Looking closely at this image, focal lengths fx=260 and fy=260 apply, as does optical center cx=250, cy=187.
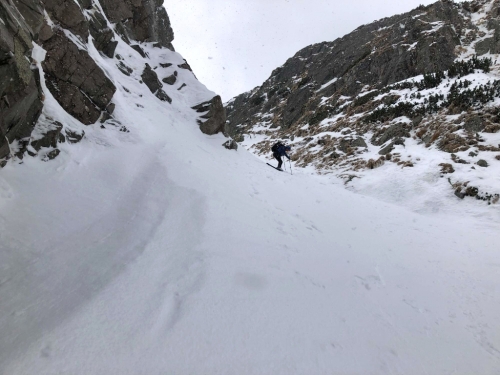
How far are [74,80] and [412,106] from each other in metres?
20.0

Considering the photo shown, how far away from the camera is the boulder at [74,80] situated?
21.3ft

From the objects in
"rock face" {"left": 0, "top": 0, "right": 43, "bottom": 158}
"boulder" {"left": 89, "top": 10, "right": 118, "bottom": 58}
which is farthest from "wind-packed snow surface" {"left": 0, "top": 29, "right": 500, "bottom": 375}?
"boulder" {"left": 89, "top": 10, "right": 118, "bottom": 58}

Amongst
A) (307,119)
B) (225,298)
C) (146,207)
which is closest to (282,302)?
(225,298)

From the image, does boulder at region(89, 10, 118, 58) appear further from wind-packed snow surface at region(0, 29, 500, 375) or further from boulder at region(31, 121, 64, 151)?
boulder at region(31, 121, 64, 151)

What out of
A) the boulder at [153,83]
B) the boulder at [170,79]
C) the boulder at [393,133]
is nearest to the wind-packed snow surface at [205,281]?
the boulder at [153,83]

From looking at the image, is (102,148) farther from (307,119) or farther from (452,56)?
(452,56)

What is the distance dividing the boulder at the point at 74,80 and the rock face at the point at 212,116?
5313 millimetres

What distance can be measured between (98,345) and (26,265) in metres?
1.77

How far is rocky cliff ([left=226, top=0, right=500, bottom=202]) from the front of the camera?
11602 millimetres

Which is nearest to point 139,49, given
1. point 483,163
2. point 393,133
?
point 393,133

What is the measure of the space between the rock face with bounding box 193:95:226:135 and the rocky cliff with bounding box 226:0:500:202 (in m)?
6.86

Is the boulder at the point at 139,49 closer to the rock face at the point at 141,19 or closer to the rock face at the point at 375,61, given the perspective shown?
the rock face at the point at 141,19

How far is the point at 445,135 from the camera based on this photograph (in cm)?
1309

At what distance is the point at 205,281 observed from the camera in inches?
139
